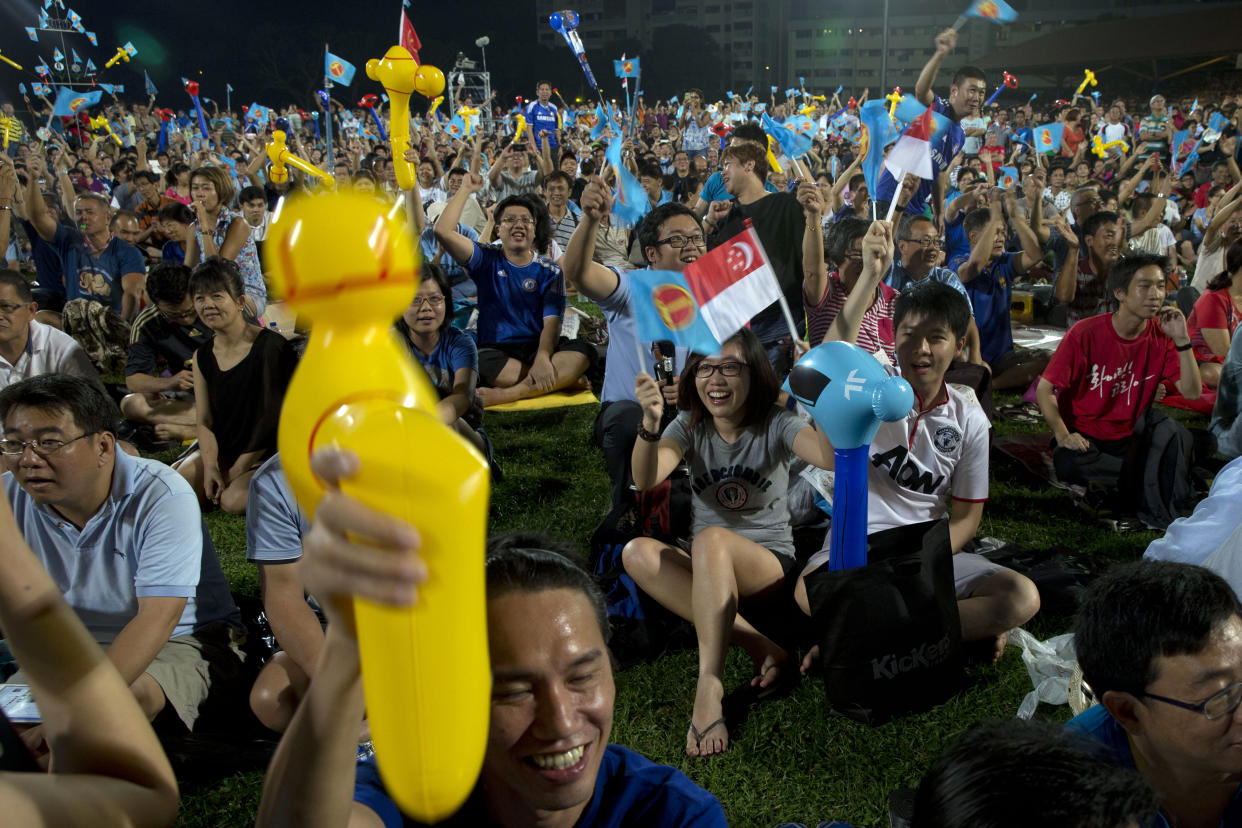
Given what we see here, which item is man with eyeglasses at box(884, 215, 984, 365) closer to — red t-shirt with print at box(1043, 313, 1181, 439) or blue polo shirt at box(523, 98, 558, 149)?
red t-shirt with print at box(1043, 313, 1181, 439)

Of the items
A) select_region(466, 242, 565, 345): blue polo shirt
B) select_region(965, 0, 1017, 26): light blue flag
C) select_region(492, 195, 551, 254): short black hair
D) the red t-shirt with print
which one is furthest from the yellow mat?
select_region(965, 0, 1017, 26): light blue flag

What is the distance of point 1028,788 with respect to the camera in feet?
3.94

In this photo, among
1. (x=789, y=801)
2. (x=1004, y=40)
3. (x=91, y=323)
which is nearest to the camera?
(x=789, y=801)

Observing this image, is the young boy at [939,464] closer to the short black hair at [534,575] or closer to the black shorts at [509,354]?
the short black hair at [534,575]

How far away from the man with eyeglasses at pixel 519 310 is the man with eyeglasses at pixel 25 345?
2.54 metres

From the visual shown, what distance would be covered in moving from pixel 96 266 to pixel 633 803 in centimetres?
762

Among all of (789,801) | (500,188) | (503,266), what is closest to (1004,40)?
(500,188)

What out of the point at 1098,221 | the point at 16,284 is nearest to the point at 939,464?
the point at 16,284

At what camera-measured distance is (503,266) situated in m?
6.37

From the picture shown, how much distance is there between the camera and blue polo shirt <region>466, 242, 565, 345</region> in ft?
20.9

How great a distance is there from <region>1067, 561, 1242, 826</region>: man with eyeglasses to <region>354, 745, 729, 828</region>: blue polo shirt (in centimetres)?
81

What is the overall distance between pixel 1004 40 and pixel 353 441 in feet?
196

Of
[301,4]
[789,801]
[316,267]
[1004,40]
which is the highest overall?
[301,4]

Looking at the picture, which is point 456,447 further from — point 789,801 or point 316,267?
point 789,801
